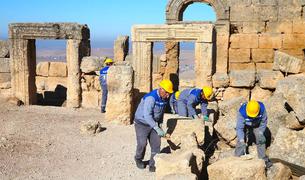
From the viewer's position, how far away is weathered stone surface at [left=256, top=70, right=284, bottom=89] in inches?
501

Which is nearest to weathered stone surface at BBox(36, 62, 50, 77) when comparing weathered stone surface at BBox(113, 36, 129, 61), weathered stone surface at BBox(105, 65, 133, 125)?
weathered stone surface at BBox(113, 36, 129, 61)

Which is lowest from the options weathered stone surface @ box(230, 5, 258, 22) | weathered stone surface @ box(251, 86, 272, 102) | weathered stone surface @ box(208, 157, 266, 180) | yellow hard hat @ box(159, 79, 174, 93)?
weathered stone surface @ box(208, 157, 266, 180)

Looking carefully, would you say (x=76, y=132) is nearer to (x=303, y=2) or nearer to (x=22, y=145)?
(x=22, y=145)

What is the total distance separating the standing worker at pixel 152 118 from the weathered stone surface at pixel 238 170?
109 centimetres

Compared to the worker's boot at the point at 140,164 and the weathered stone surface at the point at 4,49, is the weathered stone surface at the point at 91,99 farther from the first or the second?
the worker's boot at the point at 140,164

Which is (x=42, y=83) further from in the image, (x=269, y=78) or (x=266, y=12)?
(x=266, y=12)

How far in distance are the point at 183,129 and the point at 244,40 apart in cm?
668

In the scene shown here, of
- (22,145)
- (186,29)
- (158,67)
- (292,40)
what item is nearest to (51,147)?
(22,145)

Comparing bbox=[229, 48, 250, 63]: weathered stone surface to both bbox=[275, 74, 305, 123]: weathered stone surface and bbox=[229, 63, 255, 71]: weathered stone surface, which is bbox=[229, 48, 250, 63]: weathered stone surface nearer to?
bbox=[229, 63, 255, 71]: weathered stone surface

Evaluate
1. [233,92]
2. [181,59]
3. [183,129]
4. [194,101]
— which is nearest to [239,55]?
[233,92]

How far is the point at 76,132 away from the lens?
396 inches

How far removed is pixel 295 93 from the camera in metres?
9.66

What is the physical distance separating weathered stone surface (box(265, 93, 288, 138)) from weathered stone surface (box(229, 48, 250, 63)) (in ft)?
13.4

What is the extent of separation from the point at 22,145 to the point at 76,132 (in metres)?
1.53
